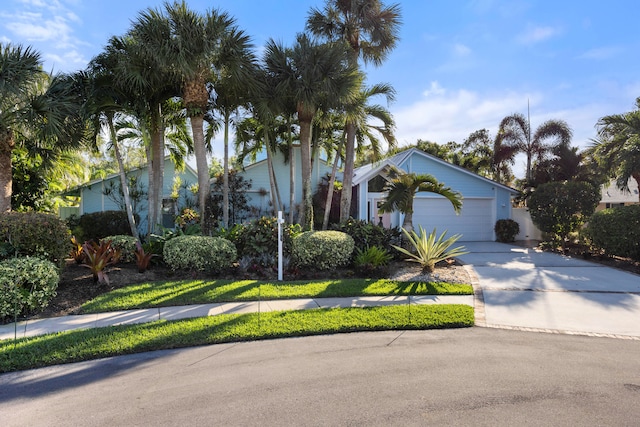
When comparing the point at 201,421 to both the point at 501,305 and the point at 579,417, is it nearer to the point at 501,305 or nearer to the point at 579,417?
the point at 579,417

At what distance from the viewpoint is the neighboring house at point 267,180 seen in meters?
18.8

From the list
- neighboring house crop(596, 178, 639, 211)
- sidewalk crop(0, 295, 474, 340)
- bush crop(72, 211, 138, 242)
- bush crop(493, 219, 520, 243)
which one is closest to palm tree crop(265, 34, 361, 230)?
sidewalk crop(0, 295, 474, 340)

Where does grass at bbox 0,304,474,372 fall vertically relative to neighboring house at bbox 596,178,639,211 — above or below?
below

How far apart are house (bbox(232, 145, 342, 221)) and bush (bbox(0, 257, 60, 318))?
39.7ft

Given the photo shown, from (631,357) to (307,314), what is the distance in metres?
4.51

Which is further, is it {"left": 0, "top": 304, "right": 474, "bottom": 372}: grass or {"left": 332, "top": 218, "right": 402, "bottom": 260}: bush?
{"left": 332, "top": 218, "right": 402, "bottom": 260}: bush

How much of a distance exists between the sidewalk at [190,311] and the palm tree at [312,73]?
241 inches

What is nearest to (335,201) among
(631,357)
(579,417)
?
(631,357)

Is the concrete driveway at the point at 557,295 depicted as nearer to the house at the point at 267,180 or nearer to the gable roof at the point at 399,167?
the gable roof at the point at 399,167

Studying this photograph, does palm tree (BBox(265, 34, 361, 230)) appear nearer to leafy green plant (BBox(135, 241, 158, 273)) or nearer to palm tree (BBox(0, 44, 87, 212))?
palm tree (BBox(0, 44, 87, 212))

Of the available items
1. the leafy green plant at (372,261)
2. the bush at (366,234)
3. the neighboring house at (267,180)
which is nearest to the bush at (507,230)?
the neighboring house at (267,180)

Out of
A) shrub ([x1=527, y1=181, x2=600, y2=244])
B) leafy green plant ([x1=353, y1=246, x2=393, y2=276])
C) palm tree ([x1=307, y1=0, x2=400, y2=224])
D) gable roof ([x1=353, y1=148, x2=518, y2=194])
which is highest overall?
palm tree ([x1=307, y1=0, x2=400, y2=224])

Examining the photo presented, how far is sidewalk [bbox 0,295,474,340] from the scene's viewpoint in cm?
571

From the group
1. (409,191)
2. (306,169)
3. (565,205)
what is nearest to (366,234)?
(409,191)
